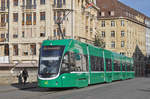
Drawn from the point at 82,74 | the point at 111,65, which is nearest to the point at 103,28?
the point at 111,65

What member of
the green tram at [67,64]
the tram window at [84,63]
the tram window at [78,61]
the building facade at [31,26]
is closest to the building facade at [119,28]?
the building facade at [31,26]

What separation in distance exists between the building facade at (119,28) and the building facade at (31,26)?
2991cm

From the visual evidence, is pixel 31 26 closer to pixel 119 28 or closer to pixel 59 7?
pixel 59 7

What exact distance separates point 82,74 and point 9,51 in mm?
32893

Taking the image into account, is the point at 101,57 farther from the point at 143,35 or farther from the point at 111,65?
the point at 143,35

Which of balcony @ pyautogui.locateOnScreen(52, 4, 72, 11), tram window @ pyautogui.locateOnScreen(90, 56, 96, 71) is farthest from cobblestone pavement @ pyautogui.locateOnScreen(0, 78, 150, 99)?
balcony @ pyautogui.locateOnScreen(52, 4, 72, 11)

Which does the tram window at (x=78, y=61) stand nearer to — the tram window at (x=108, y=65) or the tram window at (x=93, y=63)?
the tram window at (x=93, y=63)

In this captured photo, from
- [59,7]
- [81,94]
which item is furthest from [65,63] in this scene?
[59,7]

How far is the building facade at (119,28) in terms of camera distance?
83.7m

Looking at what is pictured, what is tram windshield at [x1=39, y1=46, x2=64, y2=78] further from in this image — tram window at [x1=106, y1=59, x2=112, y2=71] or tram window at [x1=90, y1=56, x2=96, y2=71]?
tram window at [x1=106, y1=59, x2=112, y2=71]

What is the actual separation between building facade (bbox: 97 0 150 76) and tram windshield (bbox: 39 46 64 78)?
6226 cm

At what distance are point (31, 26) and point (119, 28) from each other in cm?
3511

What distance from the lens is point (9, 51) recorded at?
5469 cm

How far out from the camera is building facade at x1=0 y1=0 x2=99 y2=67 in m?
53.2
